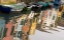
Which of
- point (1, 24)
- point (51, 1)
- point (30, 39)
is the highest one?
point (51, 1)

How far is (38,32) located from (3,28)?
40 cm

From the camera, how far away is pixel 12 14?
644 mm

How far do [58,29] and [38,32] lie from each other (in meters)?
0.23

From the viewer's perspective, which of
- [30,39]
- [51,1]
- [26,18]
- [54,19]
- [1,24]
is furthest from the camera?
[54,19]

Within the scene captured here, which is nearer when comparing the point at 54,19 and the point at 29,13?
the point at 29,13

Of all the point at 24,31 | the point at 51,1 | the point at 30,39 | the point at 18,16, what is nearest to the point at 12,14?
the point at 18,16

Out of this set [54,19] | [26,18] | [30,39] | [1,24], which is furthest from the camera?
[54,19]

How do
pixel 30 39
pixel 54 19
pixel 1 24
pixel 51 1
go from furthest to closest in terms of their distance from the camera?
pixel 54 19
pixel 51 1
pixel 30 39
pixel 1 24

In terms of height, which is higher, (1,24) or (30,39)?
(1,24)

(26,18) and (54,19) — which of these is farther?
(54,19)

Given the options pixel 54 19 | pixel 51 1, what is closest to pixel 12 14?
pixel 51 1

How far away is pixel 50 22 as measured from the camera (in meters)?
1.06

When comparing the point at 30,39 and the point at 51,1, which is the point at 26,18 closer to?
the point at 30,39

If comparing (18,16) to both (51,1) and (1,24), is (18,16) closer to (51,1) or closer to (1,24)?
(1,24)
